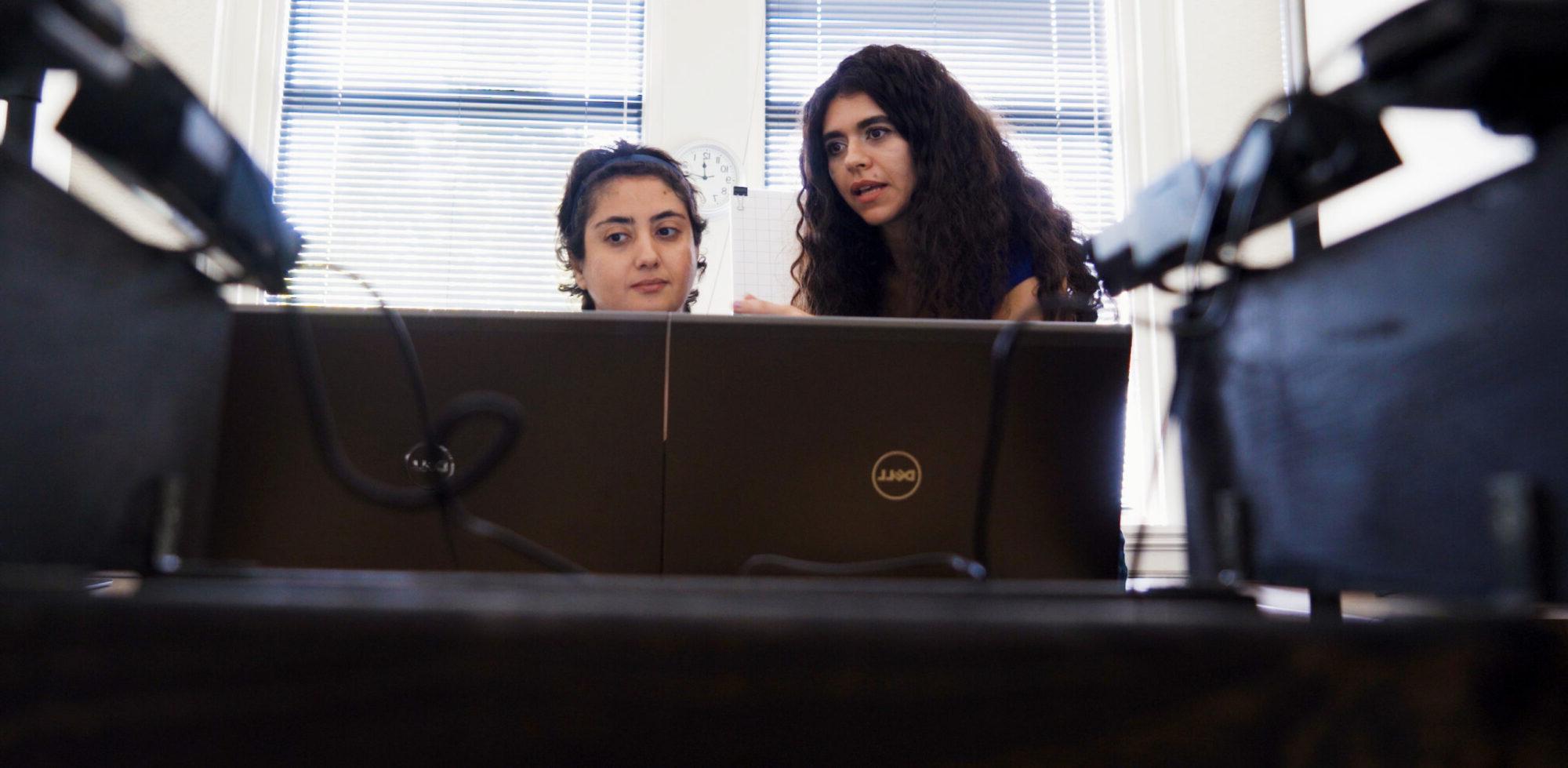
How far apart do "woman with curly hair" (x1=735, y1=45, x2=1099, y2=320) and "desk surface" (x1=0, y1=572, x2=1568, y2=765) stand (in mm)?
1325

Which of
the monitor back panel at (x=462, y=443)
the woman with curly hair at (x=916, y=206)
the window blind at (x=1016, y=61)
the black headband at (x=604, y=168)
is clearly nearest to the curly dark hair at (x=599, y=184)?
the black headband at (x=604, y=168)

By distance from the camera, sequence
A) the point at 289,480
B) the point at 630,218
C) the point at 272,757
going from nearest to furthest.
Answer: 1. the point at 272,757
2. the point at 289,480
3. the point at 630,218

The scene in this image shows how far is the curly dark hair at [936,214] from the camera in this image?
1.59 meters

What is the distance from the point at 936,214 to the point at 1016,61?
5.46 feet

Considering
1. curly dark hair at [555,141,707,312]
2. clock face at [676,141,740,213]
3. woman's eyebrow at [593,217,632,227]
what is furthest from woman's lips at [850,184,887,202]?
clock face at [676,141,740,213]

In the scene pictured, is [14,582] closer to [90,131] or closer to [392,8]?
[90,131]

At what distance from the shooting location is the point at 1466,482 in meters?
0.45

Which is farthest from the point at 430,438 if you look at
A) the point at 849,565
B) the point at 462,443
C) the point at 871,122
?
the point at 871,122

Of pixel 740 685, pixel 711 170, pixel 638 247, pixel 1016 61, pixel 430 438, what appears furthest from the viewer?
pixel 1016 61

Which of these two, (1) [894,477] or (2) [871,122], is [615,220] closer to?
(2) [871,122]

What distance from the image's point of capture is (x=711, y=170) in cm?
289

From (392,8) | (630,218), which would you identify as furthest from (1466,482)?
(392,8)

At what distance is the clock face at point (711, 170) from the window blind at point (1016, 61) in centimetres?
20

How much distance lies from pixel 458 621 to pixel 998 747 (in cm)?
12
